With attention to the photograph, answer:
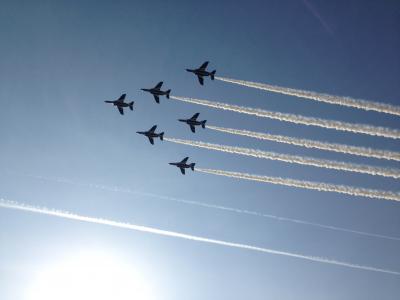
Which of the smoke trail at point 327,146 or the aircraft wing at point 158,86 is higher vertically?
the aircraft wing at point 158,86

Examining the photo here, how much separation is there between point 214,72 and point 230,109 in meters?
17.4

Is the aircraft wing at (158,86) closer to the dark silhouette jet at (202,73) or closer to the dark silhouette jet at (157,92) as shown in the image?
the dark silhouette jet at (157,92)

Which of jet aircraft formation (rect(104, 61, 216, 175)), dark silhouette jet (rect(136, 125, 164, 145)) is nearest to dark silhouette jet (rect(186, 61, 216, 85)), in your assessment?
jet aircraft formation (rect(104, 61, 216, 175))

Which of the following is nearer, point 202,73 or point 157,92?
point 202,73

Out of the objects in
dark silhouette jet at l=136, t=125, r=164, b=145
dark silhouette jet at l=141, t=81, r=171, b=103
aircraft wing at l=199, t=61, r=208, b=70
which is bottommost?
dark silhouette jet at l=136, t=125, r=164, b=145

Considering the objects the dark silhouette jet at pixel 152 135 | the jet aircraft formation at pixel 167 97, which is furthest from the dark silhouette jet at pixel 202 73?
the dark silhouette jet at pixel 152 135

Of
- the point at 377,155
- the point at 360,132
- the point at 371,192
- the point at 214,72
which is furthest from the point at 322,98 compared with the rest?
the point at 214,72

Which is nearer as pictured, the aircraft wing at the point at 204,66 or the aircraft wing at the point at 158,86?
the aircraft wing at the point at 204,66

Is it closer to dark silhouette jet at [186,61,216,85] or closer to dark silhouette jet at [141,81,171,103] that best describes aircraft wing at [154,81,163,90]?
dark silhouette jet at [141,81,171,103]

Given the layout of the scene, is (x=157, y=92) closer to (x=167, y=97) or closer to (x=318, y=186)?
(x=167, y=97)

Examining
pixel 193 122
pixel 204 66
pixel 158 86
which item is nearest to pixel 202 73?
pixel 204 66

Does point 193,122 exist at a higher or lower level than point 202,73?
lower

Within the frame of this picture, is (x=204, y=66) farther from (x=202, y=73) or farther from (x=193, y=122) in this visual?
(x=193, y=122)

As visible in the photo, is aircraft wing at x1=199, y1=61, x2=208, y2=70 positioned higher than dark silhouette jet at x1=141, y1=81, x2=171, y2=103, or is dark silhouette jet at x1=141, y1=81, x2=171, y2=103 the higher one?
aircraft wing at x1=199, y1=61, x2=208, y2=70
